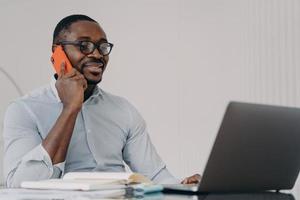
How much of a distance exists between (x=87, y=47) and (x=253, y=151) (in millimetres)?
903

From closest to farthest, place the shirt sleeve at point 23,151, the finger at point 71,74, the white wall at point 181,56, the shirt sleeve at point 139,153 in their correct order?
the shirt sleeve at point 23,151
the finger at point 71,74
the shirt sleeve at point 139,153
the white wall at point 181,56

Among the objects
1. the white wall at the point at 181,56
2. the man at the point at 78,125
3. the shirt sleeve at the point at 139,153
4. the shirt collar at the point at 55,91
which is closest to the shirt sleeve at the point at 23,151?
the man at the point at 78,125

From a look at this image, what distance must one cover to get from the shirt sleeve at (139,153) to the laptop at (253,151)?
0.70 m

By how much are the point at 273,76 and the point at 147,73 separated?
788 mm

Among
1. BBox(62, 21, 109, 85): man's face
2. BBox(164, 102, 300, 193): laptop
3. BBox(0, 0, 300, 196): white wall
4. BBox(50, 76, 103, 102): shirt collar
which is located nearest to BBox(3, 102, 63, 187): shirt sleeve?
BBox(50, 76, 103, 102): shirt collar

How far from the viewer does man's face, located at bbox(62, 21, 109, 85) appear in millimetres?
1962

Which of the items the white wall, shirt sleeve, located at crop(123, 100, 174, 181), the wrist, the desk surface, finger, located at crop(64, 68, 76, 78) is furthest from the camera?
the white wall

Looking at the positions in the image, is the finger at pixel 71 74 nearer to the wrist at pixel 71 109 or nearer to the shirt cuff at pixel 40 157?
the wrist at pixel 71 109

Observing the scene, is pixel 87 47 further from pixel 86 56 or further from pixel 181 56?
pixel 181 56

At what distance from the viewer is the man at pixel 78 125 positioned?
5.66 feet

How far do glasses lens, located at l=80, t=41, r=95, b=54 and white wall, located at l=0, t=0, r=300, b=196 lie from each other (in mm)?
1221

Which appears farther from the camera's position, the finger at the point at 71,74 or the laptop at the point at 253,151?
the finger at the point at 71,74

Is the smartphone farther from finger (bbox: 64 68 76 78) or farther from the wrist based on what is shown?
the wrist

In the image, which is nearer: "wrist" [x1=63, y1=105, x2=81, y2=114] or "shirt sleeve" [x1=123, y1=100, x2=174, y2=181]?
"wrist" [x1=63, y1=105, x2=81, y2=114]
